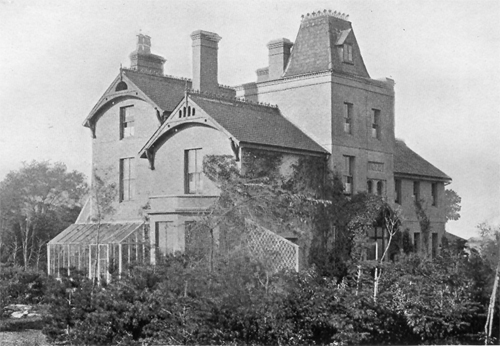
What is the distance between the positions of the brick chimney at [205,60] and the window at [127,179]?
4.37 meters

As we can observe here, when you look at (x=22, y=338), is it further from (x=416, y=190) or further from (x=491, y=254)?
(x=416, y=190)

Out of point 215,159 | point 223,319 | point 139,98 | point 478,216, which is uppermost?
point 139,98

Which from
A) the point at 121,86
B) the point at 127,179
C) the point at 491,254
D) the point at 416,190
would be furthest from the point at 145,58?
the point at 491,254

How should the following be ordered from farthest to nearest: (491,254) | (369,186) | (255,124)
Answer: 1. (369,186)
2. (255,124)
3. (491,254)

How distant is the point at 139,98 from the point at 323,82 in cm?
774

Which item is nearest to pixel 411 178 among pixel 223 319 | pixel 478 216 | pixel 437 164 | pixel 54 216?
pixel 437 164

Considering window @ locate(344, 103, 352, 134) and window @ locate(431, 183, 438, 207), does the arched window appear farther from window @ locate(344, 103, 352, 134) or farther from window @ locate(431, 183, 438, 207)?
window @ locate(431, 183, 438, 207)

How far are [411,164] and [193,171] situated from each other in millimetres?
11704

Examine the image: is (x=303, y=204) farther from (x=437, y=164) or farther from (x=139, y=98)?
(x=437, y=164)

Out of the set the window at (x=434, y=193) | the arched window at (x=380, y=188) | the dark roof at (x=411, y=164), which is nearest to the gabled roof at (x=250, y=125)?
the arched window at (x=380, y=188)

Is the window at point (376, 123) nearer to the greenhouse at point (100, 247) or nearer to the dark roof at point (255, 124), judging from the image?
the dark roof at point (255, 124)

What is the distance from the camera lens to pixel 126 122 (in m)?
32.1

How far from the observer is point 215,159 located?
26.5 meters

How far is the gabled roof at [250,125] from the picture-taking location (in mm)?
26461
